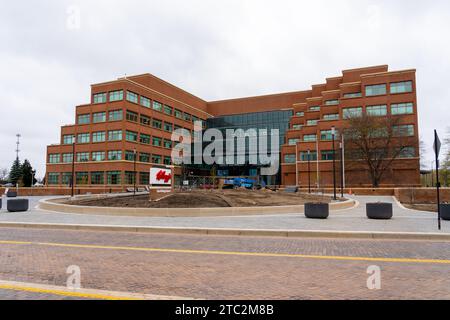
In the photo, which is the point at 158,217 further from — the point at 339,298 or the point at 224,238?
the point at 339,298

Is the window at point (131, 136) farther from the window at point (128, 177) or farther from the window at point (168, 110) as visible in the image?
the window at point (168, 110)

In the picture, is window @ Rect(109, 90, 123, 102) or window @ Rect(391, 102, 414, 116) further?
window @ Rect(109, 90, 123, 102)

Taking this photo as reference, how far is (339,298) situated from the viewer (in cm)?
482

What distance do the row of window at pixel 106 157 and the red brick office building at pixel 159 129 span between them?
8.0 inches

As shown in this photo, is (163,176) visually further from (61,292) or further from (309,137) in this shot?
(309,137)

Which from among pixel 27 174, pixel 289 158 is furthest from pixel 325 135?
pixel 27 174

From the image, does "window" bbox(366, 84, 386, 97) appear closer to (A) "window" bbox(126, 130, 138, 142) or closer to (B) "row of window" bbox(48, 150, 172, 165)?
(B) "row of window" bbox(48, 150, 172, 165)

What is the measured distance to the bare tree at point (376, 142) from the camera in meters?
51.6

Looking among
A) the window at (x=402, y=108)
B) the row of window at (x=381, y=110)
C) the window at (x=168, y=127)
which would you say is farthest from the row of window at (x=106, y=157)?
the window at (x=402, y=108)

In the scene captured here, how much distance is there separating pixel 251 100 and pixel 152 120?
35.6 metres

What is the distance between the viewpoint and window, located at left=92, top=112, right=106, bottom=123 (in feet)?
225

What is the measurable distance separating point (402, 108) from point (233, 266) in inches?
2481

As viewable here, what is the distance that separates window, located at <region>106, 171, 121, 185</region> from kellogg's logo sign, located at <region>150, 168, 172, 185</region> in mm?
46254

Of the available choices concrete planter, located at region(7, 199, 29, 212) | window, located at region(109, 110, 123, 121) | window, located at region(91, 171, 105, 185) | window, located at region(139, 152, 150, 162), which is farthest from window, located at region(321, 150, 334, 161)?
concrete planter, located at region(7, 199, 29, 212)
